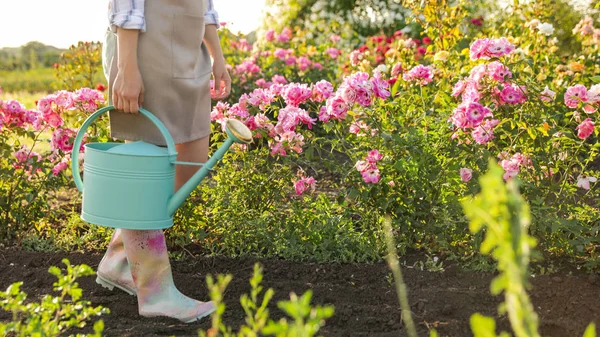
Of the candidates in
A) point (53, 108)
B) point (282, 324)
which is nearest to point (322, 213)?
point (53, 108)

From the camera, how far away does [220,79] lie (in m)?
2.88

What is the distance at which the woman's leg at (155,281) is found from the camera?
248 centimetres

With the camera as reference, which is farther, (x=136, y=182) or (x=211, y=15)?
(x=211, y=15)

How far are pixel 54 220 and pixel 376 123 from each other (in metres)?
1.74

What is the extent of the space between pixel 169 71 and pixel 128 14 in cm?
22

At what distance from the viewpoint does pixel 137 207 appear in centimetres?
235

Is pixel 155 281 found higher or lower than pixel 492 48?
lower

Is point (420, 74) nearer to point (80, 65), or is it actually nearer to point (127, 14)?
point (127, 14)

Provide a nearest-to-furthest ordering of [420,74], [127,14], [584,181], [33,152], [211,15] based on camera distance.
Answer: [127,14]
[211,15]
[584,181]
[420,74]
[33,152]

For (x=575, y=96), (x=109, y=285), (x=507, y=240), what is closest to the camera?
(x=507, y=240)

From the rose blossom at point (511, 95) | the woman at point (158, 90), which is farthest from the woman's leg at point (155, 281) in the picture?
the rose blossom at point (511, 95)

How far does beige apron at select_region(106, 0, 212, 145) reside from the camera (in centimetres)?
239

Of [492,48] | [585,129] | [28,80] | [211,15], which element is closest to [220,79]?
[211,15]

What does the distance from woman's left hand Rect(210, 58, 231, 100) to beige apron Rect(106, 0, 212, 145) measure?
0.29 metres
